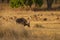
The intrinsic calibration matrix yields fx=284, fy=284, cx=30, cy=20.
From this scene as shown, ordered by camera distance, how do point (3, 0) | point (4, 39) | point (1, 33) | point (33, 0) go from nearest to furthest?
point (4, 39), point (1, 33), point (33, 0), point (3, 0)

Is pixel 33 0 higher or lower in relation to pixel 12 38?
lower

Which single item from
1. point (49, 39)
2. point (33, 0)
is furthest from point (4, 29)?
point (33, 0)

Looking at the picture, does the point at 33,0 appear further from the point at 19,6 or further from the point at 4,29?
the point at 4,29

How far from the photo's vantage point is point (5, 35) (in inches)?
465

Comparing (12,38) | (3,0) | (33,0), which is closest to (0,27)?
(12,38)

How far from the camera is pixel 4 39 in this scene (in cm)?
1113

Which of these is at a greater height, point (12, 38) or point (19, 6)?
point (12, 38)

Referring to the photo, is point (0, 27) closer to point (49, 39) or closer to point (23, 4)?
point (49, 39)

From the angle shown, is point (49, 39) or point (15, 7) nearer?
point (49, 39)

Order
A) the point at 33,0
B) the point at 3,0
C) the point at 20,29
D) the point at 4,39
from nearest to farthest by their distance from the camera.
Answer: the point at 4,39 < the point at 20,29 < the point at 33,0 < the point at 3,0

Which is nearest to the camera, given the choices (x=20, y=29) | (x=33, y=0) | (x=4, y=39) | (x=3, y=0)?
(x=4, y=39)

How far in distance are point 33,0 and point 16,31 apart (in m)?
34.6

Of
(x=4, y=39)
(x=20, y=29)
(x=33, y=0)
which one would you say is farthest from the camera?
(x=33, y=0)

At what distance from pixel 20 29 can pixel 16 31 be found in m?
0.63
